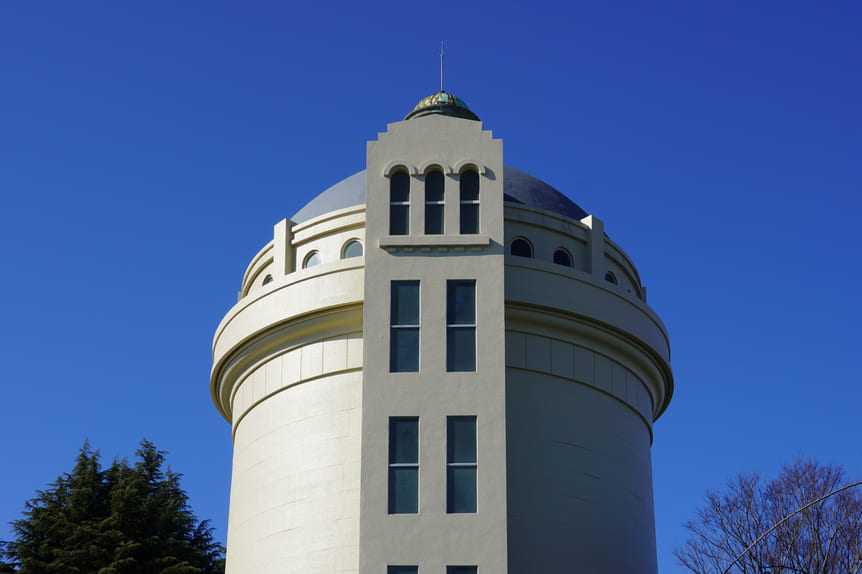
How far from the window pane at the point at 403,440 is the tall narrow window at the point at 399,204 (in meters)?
4.34

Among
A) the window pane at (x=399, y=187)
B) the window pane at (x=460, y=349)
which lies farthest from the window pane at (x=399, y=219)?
the window pane at (x=460, y=349)

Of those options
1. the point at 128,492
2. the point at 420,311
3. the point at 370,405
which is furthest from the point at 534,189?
the point at 128,492

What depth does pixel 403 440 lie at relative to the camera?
2352cm

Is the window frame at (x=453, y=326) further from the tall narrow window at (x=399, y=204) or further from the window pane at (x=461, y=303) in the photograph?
the tall narrow window at (x=399, y=204)

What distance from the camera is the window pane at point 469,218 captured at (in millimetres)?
25406

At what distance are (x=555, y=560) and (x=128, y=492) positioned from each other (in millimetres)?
20701

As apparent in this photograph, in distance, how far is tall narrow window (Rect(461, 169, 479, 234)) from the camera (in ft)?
83.5

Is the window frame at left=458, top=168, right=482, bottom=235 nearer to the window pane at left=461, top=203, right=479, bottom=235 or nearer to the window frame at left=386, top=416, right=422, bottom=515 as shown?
the window pane at left=461, top=203, right=479, bottom=235

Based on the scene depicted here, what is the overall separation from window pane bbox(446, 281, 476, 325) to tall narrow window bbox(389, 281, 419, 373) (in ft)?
2.26

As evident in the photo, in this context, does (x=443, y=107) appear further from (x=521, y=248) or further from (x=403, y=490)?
(x=403, y=490)

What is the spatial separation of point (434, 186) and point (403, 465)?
21.4ft

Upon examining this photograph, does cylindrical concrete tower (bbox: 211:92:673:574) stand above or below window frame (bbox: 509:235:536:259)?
below

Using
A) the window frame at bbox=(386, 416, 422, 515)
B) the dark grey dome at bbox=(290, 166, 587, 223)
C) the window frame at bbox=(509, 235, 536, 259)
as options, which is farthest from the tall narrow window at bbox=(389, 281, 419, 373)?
the dark grey dome at bbox=(290, 166, 587, 223)

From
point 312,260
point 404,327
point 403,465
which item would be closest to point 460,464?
point 403,465
